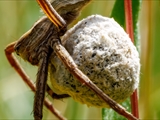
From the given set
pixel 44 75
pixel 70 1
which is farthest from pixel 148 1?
pixel 44 75

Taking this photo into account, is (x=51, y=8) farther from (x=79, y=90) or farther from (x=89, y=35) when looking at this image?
(x=79, y=90)

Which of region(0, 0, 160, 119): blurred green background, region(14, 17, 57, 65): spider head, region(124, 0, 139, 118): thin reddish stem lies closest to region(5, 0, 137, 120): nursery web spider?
region(14, 17, 57, 65): spider head

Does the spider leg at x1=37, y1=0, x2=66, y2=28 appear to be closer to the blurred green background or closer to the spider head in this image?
the spider head

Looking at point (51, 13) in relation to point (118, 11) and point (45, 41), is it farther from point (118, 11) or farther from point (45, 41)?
point (118, 11)

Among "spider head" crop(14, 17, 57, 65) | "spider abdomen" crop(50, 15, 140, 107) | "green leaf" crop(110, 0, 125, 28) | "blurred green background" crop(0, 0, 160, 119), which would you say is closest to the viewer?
Answer: "spider abdomen" crop(50, 15, 140, 107)

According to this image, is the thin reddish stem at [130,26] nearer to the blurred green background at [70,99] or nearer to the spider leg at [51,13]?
the spider leg at [51,13]

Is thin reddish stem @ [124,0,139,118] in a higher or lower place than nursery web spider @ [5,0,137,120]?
lower
